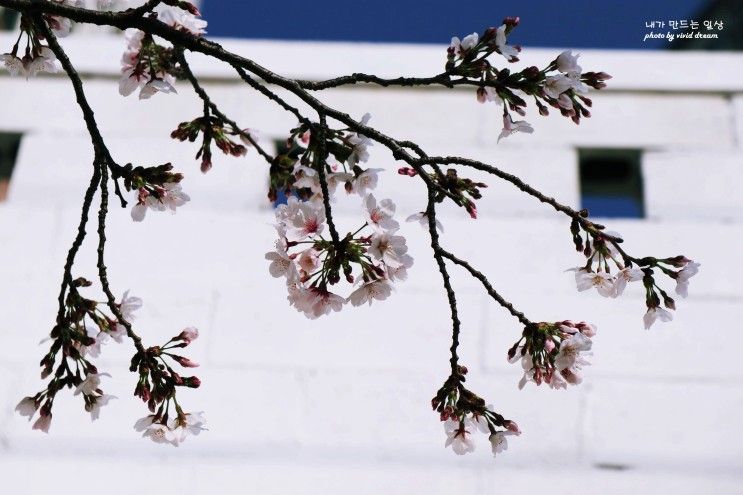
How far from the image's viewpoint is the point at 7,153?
2.90 metres

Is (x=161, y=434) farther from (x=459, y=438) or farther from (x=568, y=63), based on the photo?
(x=568, y=63)

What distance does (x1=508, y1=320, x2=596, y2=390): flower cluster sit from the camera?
4.13ft

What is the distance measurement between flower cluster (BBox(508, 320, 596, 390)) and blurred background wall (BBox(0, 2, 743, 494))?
3.19 ft

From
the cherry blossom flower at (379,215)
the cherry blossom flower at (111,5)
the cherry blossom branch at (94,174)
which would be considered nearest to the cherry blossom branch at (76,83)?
the cherry blossom branch at (94,174)

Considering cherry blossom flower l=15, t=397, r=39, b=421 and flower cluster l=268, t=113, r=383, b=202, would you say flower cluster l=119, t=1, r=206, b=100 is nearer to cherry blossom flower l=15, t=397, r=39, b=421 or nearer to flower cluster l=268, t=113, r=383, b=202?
flower cluster l=268, t=113, r=383, b=202

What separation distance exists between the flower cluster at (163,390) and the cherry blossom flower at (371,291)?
26 centimetres

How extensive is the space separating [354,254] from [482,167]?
0.69 feet

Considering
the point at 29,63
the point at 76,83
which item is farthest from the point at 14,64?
the point at 76,83

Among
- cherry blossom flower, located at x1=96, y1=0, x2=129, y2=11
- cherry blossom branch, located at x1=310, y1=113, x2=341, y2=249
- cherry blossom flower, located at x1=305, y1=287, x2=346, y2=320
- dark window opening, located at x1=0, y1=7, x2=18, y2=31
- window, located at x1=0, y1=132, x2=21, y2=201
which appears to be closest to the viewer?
cherry blossom branch, located at x1=310, y1=113, x2=341, y2=249

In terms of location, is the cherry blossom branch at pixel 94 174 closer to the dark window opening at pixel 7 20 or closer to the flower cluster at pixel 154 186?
the flower cluster at pixel 154 186

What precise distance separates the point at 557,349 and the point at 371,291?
29 centimetres

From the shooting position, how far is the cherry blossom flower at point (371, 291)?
1257 mm

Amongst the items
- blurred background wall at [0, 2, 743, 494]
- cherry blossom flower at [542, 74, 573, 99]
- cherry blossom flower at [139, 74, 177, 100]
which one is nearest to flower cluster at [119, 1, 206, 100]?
cherry blossom flower at [139, 74, 177, 100]

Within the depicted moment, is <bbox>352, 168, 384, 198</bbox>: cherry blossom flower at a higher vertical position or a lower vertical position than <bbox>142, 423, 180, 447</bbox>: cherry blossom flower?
higher
